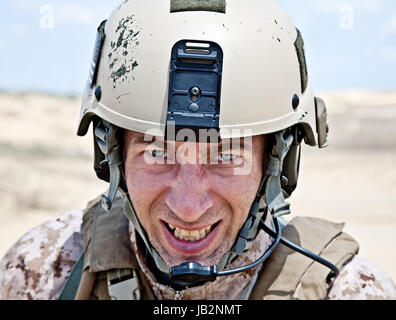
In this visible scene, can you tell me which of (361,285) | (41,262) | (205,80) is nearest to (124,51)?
(205,80)

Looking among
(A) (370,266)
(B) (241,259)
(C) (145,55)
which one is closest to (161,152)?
(C) (145,55)

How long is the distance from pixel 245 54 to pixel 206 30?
0.19m

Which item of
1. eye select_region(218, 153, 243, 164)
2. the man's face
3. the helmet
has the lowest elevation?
the man's face

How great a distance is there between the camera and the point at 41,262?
3.06m

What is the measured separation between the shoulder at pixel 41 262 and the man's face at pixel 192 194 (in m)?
0.63

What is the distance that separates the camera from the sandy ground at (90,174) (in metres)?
10.6

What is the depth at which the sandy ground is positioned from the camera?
1062 centimetres

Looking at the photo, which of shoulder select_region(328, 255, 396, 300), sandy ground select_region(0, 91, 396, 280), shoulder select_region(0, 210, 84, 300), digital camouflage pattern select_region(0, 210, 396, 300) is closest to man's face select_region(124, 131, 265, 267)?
digital camouflage pattern select_region(0, 210, 396, 300)

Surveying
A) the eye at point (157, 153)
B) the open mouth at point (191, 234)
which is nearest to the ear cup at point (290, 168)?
the open mouth at point (191, 234)

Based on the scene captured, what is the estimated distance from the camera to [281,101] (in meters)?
2.71

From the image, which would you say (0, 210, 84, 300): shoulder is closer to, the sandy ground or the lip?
the lip

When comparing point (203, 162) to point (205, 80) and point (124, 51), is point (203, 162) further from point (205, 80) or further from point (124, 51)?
point (124, 51)

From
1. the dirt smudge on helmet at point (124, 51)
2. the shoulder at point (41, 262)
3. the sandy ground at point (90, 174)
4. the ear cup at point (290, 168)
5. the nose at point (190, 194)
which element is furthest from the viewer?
the sandy ground at point (90, 174)

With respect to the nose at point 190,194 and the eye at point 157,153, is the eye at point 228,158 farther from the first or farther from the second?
the eye at point 157,153
